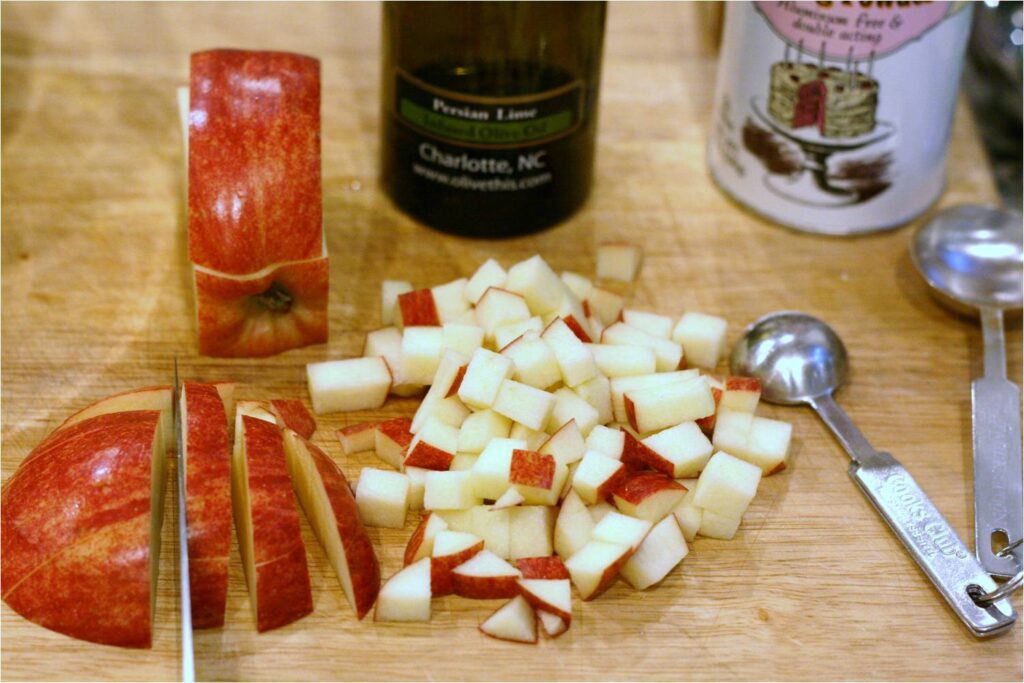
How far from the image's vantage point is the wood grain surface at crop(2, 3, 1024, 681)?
1.17 metres

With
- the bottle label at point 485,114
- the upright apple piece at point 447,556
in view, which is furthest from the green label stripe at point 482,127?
the upright apple piece at point 447,556

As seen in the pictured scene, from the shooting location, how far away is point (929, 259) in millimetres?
1628

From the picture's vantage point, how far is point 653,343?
145 cm

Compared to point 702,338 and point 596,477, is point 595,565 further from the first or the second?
point 702,338

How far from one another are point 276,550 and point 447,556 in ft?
0.55

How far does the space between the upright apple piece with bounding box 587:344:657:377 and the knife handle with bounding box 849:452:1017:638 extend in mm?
260

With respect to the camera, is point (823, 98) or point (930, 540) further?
point (823, 98)

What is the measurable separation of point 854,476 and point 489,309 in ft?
1.51

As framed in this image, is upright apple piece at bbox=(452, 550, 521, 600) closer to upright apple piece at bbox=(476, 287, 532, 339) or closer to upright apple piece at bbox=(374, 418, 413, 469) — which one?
upright apple piece at bbox=(374, 418, 413, 469)

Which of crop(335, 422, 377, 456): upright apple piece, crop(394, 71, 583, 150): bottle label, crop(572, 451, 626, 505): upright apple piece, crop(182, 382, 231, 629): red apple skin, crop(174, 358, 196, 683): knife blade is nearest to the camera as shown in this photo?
crop(174, 358, 196, 683): knife blade

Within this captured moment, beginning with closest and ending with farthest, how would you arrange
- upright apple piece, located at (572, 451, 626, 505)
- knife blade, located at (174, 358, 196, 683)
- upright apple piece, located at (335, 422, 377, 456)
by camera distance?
knife blade, located at (174, 358, 196, 683), upright apple piece, located at (572, 451, 626, 505), upright apple piece, located at (335, 422, 377, 456)

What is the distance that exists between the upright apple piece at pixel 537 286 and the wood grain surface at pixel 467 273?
7.9 inches

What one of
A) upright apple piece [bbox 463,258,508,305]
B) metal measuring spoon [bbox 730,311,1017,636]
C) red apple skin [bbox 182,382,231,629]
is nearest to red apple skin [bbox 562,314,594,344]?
upright apple piece [bbox 463,258,508,305]

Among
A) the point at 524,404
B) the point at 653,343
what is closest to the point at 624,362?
the point at 653,343
